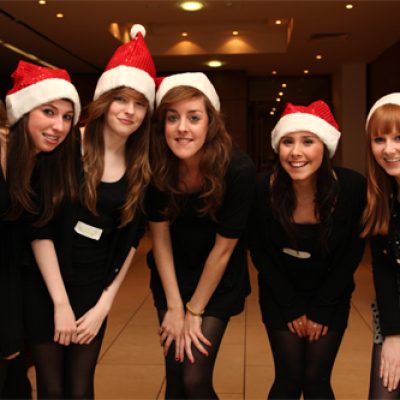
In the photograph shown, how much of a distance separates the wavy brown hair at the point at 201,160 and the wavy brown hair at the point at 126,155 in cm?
6

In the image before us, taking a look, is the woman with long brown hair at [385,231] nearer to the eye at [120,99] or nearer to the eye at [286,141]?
the eye at [286,141]

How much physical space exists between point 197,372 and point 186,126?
102cm

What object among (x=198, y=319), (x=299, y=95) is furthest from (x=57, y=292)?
(x=299, y=95)

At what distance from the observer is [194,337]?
233 centimetres

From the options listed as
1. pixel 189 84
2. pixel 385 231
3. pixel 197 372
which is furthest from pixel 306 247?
pixel 189 84

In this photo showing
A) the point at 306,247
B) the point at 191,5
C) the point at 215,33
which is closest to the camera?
the point at 306,247

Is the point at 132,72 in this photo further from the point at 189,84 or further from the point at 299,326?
the point at 299,326

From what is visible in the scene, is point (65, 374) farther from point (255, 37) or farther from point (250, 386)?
point (255, 37)

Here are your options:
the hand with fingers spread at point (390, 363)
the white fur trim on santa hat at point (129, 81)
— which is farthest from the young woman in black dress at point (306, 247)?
the white fur trim on santa hat at point (129, 81)

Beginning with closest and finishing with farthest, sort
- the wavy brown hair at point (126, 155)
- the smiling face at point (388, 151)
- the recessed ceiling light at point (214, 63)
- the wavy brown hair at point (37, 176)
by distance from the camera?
the wavy brown hair at point (37, 176) < the smiling face at point (388, 151) < the wavy brown hair at point (126, 155) < the recessed ceiling light at point (214, 63)

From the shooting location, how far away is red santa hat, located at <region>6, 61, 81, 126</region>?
2131 millimetres

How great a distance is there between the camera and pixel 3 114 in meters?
2.09

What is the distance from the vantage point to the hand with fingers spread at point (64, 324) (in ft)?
7.07

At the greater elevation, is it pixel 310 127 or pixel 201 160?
pixel 310 127
